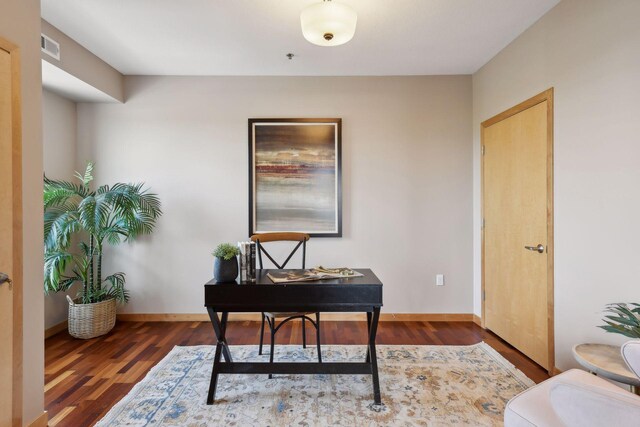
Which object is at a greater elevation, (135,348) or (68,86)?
(68,86)

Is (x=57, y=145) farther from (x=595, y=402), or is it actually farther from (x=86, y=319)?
(x=595, y=402)

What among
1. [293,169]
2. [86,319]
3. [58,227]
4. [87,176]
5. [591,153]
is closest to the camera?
[591,153]

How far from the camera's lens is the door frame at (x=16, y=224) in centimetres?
161

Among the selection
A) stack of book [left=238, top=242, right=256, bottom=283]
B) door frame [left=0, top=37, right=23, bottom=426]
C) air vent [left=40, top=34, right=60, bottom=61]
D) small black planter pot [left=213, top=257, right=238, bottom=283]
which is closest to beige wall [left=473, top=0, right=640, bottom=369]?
stack of book [left=238, top=242, right=256, bottom=283]

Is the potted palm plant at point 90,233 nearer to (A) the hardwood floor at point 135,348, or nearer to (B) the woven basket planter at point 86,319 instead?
(B) the woven basket planter at point 86,319

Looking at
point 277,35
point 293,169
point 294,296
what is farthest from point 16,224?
point 293,169

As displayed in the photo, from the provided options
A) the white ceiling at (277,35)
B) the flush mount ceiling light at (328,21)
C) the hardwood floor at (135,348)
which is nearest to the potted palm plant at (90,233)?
the hardwood floor at (135,348)

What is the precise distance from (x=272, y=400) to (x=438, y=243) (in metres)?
2.34

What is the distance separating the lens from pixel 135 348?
9.35 feet

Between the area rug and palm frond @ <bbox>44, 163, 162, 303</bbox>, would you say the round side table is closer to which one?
the area rug

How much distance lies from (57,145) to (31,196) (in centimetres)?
196

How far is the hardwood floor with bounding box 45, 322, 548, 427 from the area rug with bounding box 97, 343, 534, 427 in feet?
0.54

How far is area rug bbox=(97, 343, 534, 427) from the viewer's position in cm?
187

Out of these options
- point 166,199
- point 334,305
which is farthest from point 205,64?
point 334,305
